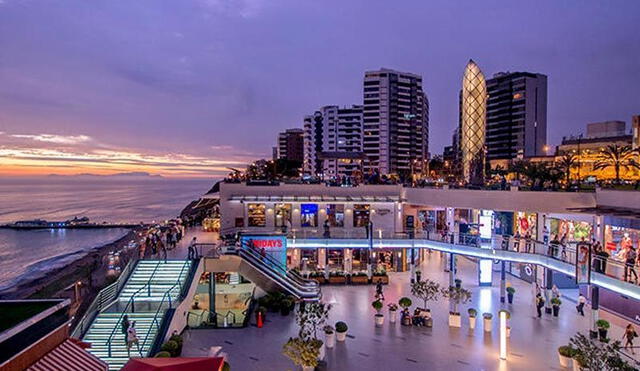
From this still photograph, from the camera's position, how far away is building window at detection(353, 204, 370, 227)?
3012 cm

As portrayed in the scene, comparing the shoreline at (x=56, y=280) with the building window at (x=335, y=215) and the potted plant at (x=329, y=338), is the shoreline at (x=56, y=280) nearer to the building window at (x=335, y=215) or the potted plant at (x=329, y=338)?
the building window at (x=335, y=215)

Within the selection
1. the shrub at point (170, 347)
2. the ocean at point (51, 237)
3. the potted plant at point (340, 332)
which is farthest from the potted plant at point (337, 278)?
the ocean at point (51, 237)

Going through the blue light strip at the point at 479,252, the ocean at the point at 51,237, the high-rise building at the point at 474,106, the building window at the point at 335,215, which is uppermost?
the high-rise building at the point at 474,106

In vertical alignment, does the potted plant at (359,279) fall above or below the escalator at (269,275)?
below

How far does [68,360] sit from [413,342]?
11.5 meters

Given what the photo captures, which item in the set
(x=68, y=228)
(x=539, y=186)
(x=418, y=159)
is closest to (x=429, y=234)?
(x=539, y=186)

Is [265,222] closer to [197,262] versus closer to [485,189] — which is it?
[197,262]

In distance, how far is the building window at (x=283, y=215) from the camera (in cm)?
2956

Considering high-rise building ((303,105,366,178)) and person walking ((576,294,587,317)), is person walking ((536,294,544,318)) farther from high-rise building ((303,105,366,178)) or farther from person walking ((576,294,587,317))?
high-rise building ((303,105,366,178))

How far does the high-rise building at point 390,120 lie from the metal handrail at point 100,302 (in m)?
95.9

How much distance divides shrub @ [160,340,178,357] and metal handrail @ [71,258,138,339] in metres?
2.76

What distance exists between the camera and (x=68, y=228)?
83.1 metres

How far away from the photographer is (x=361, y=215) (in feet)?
99.2

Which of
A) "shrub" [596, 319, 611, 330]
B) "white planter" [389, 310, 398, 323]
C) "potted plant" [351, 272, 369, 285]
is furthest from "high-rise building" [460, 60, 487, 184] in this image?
"white planter" [389, 310, 398, 323]
